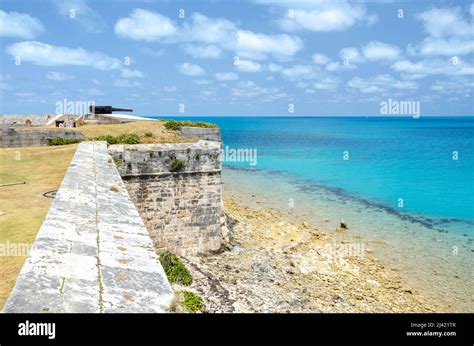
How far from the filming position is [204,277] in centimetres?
1277

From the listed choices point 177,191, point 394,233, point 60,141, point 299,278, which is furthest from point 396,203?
point 60,141

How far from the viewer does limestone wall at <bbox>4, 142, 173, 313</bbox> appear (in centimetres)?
307

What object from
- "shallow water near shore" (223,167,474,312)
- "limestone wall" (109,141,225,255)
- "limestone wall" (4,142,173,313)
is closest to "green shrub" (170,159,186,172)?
"limestone wall" (109,141,225,255)

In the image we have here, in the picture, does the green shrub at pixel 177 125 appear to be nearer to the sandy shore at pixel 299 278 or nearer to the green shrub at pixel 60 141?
the green shrub at pixel 60 141

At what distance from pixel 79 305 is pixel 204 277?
32.8 feet

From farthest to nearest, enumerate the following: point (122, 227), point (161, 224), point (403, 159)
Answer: point (403, 159) → point (161, 224) → point (122, 227)

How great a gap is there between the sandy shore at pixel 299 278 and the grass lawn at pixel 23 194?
202 inches

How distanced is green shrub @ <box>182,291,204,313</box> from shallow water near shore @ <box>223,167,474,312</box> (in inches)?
298

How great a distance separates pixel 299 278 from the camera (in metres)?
14.2

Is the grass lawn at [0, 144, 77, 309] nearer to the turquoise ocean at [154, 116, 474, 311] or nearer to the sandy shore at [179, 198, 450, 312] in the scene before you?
the sandy shore at [179, 198, 450, 312]
